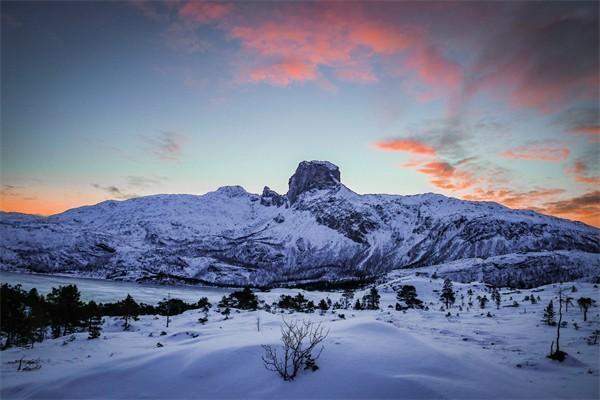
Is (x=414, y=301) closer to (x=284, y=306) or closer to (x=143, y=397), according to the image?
(x=284, y=306)

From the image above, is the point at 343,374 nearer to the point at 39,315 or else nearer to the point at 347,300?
the point at 39,315

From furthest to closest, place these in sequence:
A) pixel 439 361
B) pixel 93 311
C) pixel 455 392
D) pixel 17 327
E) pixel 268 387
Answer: pixel 93 311 < pixel 17 327 < pixel 439 361 < pixel 268 387 < pixel 455 392

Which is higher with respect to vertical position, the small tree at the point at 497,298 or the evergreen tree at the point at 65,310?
the small tree at the point at 497,298

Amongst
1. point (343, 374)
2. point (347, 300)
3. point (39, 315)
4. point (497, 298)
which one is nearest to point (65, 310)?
point (39, 315)

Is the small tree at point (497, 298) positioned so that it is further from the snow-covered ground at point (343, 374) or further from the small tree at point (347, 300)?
the snow-covered ground at point (343, 374)

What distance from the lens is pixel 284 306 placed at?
7800 centimetres

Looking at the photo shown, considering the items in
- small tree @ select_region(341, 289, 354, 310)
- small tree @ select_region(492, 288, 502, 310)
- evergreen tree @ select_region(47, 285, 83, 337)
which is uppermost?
small tree @ select_region(492, 288, 502, 310)

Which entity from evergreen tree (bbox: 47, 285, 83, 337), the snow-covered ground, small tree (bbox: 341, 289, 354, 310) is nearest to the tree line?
evergreen tree (bbox: 47, 285, 83, 337)

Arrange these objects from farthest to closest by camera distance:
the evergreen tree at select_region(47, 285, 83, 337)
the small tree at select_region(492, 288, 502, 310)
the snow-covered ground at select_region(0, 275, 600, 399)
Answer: the small tree at select_region(492, 288, 502, 310) → the evergreen tree at select_region(47, 285, 83, 337) → the snow-covered ground at select_region(0, 275, 600, 399)

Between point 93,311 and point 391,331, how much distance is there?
47.0 meters

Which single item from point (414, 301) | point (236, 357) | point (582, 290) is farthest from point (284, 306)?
point (236, 357)

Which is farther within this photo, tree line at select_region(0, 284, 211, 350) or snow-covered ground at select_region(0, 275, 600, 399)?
tree line at select_region(0, 284, 211, 350)

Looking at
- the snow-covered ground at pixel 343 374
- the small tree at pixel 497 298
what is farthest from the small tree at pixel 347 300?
the snow-covered ground at pixel 343 374

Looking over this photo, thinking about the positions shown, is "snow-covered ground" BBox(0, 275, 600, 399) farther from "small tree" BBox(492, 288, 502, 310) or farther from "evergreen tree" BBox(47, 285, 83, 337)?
"small tree" BBox(492, 288, 502, 310)
